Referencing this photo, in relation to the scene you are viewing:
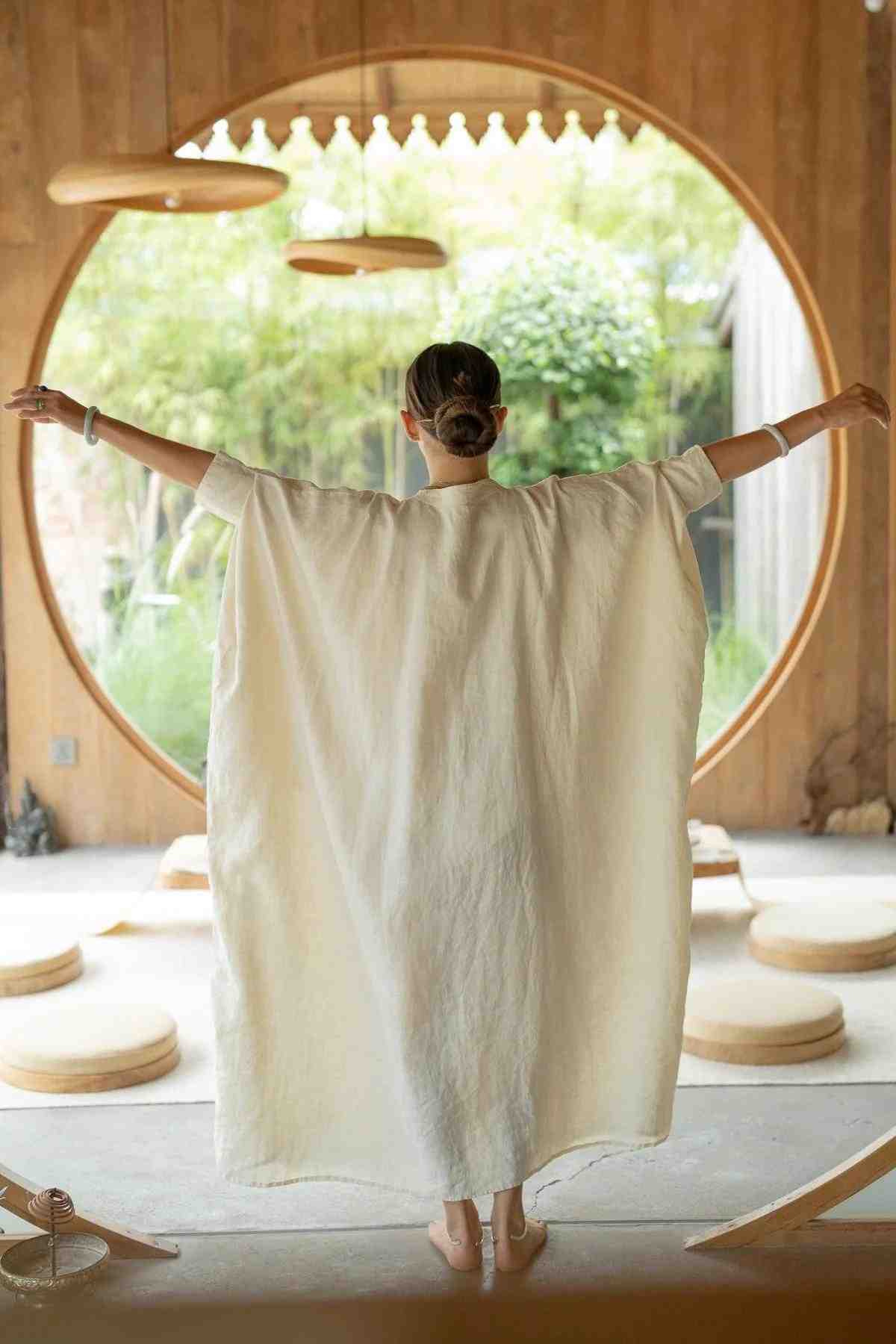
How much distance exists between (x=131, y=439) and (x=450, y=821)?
0.67 meters

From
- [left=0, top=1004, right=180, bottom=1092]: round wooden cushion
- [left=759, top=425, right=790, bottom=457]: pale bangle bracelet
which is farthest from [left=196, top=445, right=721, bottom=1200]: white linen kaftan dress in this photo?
[left=0, top=1004, right=180, bottom=1092]: round wooden cushion

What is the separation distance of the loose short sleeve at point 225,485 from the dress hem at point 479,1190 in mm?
929

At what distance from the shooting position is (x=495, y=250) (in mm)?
8461

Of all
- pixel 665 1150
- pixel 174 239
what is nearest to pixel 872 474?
pixel 665 1150

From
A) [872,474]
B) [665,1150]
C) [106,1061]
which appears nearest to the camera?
[665,1150]

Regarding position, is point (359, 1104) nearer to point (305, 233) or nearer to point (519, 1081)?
point (519, 1081)

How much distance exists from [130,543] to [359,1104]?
5.96 metres

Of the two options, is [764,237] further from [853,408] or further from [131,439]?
[131,439]

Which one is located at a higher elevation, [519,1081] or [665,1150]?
[519,1081]

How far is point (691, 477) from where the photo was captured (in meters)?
2.17

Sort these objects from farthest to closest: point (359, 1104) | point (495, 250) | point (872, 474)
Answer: point (495, 250), point (872, 474), point (359, 1104)

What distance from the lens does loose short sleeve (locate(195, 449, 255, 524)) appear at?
2.14 m

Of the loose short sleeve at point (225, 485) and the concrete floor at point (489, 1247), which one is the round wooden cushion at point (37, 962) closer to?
the concrete floor at point (489, 1247)

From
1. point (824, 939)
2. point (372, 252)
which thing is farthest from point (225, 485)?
point (372, 252)
